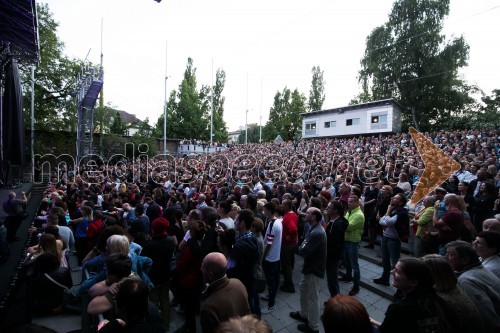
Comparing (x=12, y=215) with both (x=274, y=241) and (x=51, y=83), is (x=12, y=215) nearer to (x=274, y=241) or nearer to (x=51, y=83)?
(x=274, y=241)

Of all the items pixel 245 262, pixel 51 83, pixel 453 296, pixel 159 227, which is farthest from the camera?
pixel 51 83

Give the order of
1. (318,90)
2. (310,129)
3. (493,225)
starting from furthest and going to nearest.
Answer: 1. (318,90)
2. (310,129)
3. (493,225)

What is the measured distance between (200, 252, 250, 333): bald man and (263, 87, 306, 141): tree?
49.1 meters

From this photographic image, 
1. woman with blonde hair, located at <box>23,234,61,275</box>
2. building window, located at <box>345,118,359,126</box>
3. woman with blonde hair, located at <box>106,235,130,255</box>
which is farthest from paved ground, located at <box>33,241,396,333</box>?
building window, located at <box>345,118,359,126</box>

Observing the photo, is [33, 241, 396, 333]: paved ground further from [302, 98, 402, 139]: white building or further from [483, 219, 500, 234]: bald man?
[302, 98, 402, 139]: white building

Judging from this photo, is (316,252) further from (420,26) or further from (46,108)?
(420,26)

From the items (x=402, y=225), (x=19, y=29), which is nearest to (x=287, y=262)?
(x=402, y=225)

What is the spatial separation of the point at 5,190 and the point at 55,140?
12204 mm

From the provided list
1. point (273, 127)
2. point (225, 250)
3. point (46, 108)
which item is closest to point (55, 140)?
point (46, 108)

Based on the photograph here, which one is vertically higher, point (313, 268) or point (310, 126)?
point (310, 126)

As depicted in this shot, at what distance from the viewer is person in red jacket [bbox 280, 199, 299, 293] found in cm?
456

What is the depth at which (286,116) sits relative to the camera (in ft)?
171

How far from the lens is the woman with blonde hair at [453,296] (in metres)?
1.84

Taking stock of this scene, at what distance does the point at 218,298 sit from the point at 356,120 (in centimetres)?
3214
